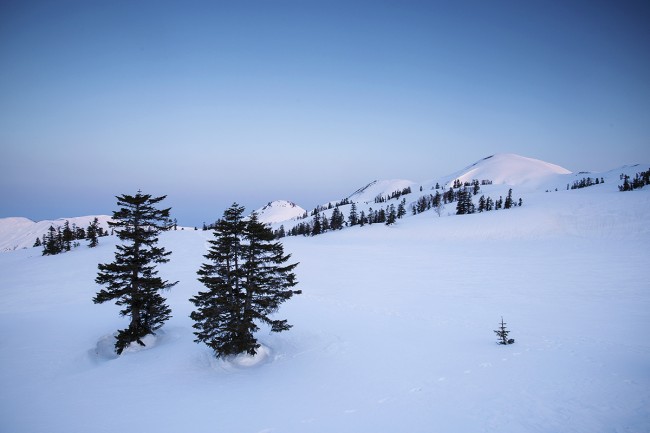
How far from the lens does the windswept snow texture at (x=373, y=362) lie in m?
10.7

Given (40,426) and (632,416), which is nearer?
(632,416)

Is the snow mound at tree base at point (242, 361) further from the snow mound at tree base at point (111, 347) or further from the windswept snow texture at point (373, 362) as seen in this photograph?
the snow mound at tree base at point (111, 347)

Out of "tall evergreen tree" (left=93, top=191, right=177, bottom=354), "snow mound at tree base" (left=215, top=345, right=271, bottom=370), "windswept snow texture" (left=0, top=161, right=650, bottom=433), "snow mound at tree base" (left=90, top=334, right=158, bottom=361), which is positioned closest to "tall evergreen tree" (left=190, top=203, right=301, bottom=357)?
"snow mound at tree base" (left=215, top=345, right=271, bottom=370)

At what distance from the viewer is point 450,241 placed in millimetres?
73875

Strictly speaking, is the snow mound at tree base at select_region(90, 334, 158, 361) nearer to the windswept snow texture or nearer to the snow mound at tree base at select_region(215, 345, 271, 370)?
the windswept snow texture

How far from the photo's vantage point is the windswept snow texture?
1074 centimetres

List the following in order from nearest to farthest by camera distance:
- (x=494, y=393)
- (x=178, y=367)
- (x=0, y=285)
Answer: (x=494, y=393), (x=178, y=367), (x=0, y=285)

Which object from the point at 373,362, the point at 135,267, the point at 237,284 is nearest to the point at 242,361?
the point at 237,284

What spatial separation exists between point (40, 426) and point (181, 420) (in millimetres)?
5924

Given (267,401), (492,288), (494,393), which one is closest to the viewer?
(494,393)

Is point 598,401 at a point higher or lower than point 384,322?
higher

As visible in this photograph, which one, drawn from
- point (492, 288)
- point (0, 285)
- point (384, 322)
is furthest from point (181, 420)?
point (0, 285)

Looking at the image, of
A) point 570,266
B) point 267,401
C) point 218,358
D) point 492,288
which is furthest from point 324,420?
point 570,266

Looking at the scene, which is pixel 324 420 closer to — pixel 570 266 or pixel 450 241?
pixel 570 266
